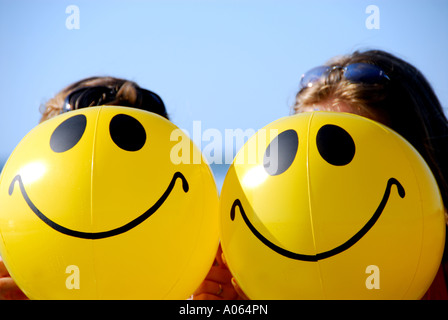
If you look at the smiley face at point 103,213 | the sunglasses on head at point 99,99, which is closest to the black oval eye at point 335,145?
the smiley face at point 103,213

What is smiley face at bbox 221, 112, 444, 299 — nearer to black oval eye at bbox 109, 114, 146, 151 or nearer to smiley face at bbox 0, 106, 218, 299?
smiley face at bbox 0, 106, 218, 299

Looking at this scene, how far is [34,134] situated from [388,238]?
147cm

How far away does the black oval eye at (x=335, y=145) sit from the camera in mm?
1830

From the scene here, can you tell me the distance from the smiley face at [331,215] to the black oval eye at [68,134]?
65cm

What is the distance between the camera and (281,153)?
1877 mm

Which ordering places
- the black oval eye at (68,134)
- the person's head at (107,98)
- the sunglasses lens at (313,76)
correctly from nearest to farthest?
the black oval eye at (68,134) < the person's head at (107,98) < the sunglasses lens at (313,76)

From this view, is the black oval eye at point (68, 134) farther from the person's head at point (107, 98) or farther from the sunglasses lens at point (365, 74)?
the sunglasses lens at point (365, 74)

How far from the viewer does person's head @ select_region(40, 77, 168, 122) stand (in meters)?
2.68

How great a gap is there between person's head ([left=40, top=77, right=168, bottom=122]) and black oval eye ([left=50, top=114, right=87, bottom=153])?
→ 65cm

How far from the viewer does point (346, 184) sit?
1.79 meters

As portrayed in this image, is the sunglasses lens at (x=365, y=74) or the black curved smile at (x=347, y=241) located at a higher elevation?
the sunglasses lens at (x=365, y=74)

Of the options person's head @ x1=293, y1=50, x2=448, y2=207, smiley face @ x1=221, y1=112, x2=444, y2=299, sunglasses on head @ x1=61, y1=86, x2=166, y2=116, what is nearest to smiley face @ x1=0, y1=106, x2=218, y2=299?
smiley face @ x1=221, y1=112, x2=444, y2=299
